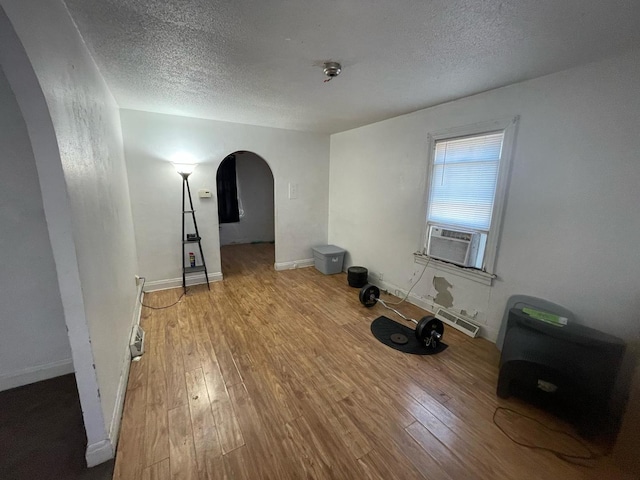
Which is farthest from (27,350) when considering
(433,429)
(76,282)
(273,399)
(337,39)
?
(337,39)

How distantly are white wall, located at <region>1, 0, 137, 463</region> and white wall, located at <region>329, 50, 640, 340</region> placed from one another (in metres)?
3.17

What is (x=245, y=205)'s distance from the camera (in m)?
6.92

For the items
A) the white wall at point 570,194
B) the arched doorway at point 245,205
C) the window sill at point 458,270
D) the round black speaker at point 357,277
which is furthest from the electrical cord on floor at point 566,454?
the arched doorway at point 245,205

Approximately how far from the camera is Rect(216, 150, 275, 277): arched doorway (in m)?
6.39

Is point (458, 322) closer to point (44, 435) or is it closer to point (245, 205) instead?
point (44, 435)

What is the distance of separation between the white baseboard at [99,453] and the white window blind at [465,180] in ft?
11.1

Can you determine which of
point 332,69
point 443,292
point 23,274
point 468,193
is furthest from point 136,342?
point 468,193

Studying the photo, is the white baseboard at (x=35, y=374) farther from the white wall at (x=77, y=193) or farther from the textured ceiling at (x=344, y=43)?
the textured ceiling at (x=344, y=43)

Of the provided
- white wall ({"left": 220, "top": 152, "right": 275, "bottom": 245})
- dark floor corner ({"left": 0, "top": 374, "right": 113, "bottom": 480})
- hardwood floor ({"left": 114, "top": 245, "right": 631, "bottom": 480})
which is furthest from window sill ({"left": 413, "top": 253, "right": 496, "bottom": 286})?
white wall ({"left": 220, "top": 152, "right": 275, "bottom": 245})

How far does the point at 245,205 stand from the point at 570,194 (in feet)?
21.0

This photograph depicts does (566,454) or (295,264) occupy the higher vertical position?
(295,264)

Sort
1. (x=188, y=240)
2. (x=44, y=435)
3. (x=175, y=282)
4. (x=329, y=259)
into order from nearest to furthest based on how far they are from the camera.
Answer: (x=44, y=435) → (x=188, y=240) → (x=175, y=282) → (x=329, y=259)

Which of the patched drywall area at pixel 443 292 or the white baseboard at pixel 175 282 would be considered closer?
the patched drywall area at pixel 443 292

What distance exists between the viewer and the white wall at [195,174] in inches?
135
